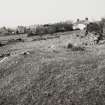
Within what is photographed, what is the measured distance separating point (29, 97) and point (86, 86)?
10.6 ft

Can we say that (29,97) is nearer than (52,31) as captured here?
Yes

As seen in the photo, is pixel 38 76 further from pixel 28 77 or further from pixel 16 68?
pixel 16 68

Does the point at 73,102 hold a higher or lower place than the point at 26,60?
lower

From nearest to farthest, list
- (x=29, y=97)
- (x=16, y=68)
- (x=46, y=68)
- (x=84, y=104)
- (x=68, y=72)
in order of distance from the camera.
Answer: (x=84, y=104), (x=29, y=97), (x=68, y=72), (x=46, y=68), (x=16, y=68)

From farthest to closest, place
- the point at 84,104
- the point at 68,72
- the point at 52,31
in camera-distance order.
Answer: the point at 52,31 → the point at 68,72 → the point at 84,104

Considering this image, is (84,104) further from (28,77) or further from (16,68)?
(16,68)

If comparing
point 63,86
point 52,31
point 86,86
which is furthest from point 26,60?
point 52,31

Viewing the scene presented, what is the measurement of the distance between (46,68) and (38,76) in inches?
40.5

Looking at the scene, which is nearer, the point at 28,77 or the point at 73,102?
the point at 73,102

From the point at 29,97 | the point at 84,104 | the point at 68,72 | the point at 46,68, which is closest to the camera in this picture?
the point at 84,104

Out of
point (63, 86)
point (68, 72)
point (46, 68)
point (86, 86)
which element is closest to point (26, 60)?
point (46, 68)

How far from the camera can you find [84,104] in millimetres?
7207

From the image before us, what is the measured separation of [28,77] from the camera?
1073cm

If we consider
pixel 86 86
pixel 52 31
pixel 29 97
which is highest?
pixel 52 31
